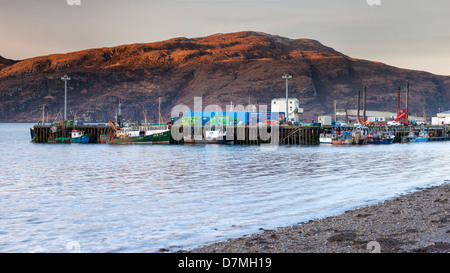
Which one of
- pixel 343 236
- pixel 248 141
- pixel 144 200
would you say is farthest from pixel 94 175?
pixel 248 141

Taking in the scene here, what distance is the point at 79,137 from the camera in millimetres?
111188

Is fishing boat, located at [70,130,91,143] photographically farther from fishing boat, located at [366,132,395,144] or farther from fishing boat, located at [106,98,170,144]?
fishing boat, located at [366,132,395,144]

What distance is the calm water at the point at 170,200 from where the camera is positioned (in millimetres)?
18891

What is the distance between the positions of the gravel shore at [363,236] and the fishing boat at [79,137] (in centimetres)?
9874

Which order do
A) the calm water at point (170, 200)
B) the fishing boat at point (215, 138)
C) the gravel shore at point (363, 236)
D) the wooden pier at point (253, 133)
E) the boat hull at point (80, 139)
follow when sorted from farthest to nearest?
the boat hull at point (80, 139) < the wooden pier at point (253, 133) < the fishing boat at point (215, 138) < the calm water at point (170, 200) < the gravel shore at point (363, 236)

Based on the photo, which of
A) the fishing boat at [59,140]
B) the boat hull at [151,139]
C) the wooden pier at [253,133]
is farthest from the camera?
the fishing boat at [59,140]

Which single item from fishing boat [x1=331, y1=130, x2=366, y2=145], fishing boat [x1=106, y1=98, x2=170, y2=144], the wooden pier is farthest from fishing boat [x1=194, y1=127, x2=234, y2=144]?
fishing boat [x1=331, y1=130, x2=366, y2=145]

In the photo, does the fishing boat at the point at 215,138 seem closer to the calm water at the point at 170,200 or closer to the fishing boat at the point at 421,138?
the fishing boat at the point at 421,138

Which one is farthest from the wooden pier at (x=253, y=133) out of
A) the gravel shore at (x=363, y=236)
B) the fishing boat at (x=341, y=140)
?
the gravel shore at (x=363, y=236)

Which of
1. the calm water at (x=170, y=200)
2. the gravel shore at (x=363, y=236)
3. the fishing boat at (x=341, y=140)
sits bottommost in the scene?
the calm water at (x=170, y=200)

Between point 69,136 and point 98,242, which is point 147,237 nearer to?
point 98,242

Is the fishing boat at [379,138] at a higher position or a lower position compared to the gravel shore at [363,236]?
higher

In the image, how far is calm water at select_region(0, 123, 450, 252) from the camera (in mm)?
18891

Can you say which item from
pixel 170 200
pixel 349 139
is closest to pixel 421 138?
pixel 349 139
